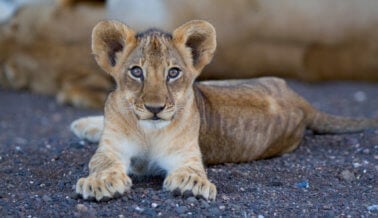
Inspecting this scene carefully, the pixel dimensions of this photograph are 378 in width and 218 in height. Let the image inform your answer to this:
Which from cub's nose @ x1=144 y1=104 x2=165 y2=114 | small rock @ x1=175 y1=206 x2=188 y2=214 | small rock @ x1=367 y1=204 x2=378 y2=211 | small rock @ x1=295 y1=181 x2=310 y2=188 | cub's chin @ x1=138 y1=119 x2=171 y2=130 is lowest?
small rock @ x1=295 y1=181 x2=310 y2=188

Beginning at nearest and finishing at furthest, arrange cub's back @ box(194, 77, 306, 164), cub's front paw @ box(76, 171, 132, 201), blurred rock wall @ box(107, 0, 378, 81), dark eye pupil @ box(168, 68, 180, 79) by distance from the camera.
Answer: cub's front paw @ box(76, 171, 132, 201), dark eye pupil @ box(168, 68, 180, 79), cub's back @ box(194, 77, 306, 164), blurred rock wall @ box(107, 0, 378, 81)

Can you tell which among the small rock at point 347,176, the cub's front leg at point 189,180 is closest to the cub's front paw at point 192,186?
the cub's front leg at point 189,180

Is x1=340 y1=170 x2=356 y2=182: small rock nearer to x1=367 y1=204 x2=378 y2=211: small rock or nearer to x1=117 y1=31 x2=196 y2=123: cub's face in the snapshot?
x1=367 y1=204 x2=378 y2=211: small rock

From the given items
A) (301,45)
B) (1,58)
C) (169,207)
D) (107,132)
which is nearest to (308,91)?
(301,45)

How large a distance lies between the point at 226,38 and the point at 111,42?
309 cm

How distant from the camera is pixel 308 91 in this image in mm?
7629

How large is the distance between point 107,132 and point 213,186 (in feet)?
2.08

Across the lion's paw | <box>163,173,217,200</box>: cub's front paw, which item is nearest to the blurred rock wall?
the lion's paw

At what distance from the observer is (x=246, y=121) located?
15.7ft

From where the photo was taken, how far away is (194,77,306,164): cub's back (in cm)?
467

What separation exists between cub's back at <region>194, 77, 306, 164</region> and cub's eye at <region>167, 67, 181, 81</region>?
1.66 feet

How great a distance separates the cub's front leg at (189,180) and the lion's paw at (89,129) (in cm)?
106

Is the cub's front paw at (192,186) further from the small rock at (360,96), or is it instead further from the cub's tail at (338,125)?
the small rock at (360,96)

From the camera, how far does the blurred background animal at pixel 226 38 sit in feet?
23.3
